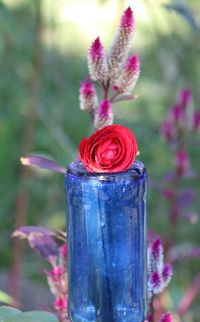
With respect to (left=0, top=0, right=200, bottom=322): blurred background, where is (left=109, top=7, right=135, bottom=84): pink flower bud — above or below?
below

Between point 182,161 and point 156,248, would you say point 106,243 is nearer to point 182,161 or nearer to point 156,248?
point 156,248

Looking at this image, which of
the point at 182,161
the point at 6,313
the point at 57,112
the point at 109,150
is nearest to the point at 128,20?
the point at 109,150

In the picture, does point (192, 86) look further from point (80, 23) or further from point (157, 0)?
point (157, 0)

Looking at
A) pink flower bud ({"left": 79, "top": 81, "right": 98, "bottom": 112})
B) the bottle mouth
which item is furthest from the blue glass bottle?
pink flower bud ({"left": 79, "top": 81, "right": 98, "bottom": 112})

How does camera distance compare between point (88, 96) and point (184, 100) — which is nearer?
point (88, 96)

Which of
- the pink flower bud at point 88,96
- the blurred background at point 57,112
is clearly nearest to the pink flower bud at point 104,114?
the pink flower bud at point 88,96

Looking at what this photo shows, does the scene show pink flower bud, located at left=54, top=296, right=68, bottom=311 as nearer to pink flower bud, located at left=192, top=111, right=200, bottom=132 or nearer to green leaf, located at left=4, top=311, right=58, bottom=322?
green leaf, located at left=4, top=311, right=58, bottom=322

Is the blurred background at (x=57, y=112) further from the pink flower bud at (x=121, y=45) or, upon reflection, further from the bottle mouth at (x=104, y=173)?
the bottle mouth at (x=104, y=173)
